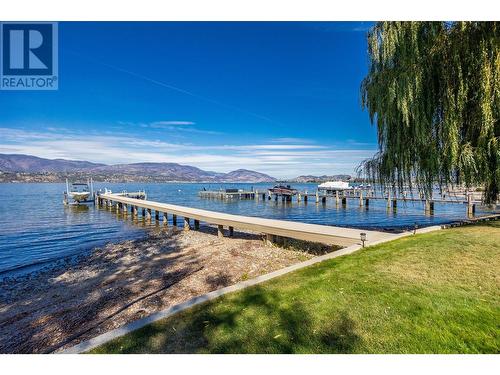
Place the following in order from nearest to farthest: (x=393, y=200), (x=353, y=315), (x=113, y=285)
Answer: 1. (x=353, y=315)
2. (x=113, y=285)
3. (x=393, y=200)

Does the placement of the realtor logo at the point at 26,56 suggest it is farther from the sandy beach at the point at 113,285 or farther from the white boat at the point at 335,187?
the white boat at the point at 335,187

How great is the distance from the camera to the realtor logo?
5.91m

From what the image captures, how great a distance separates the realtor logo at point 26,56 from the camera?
591 cm

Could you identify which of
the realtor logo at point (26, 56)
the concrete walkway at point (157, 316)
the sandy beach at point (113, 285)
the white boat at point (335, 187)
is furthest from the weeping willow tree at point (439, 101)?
the white boat at point (335, 187)

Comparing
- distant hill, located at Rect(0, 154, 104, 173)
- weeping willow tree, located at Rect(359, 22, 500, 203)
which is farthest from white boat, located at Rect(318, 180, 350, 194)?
distant hill, located at Rect(0, 154, 104, 173)

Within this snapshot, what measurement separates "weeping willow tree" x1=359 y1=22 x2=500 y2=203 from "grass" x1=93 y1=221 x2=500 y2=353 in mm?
2939

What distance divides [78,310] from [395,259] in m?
7.68

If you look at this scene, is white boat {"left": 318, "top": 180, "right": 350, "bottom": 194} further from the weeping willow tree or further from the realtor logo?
the realtor logo

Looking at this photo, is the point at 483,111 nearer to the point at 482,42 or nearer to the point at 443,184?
the point at 482,42

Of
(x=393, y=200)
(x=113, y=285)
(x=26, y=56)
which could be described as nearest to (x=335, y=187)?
(x=393, y=200)

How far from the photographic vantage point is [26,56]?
6.92 metres

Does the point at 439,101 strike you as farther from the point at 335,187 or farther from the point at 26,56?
the point at 335,187

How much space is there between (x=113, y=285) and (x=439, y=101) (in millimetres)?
11221
